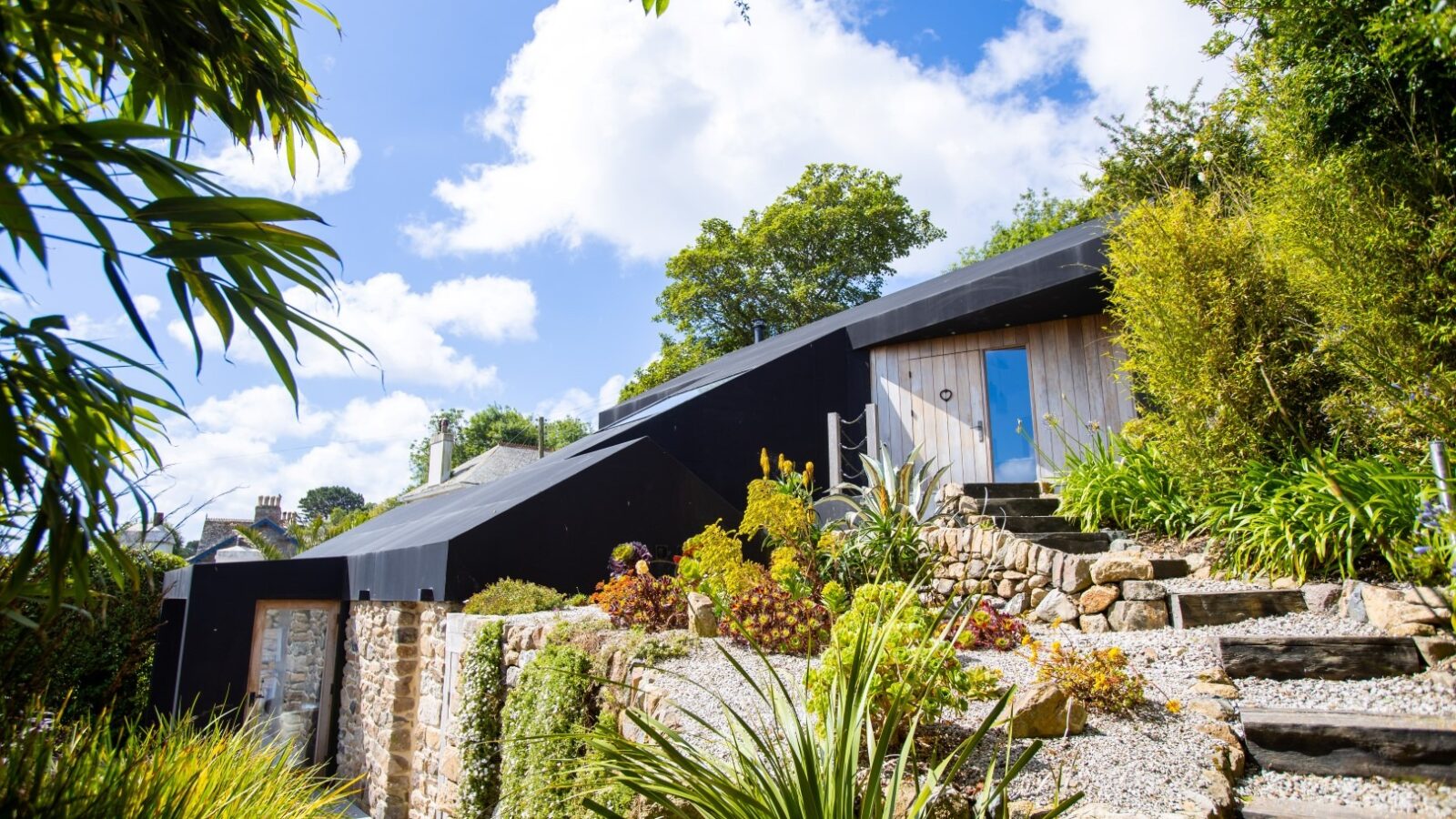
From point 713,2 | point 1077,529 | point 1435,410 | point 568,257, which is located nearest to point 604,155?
point 568,257

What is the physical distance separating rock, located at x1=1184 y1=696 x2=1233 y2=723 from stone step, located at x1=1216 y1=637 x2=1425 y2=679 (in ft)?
1.70

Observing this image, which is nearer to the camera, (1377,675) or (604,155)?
(1377,675)

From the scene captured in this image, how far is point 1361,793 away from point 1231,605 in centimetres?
168

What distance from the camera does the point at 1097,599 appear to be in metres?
5.13

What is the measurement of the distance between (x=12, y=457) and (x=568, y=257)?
44.8 feet

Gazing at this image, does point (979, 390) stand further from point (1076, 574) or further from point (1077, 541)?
point (1076, 574)

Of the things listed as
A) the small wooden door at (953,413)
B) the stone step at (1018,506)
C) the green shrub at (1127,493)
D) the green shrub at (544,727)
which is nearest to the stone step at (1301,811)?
the green shrub at (1127,493)

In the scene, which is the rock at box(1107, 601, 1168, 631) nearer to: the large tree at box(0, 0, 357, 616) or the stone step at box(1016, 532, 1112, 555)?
the stone step at box(1016, 532, 1112, 555)

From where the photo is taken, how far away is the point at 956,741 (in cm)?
340

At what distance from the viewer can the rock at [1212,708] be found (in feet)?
11.5

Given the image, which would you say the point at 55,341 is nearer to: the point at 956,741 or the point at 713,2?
A: the point at 713,2

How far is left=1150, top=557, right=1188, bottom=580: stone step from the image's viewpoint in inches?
206

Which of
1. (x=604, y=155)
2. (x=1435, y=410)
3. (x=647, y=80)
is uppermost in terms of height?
(x=604, y=155)

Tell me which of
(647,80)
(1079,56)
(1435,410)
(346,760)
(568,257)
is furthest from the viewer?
(568,257)
